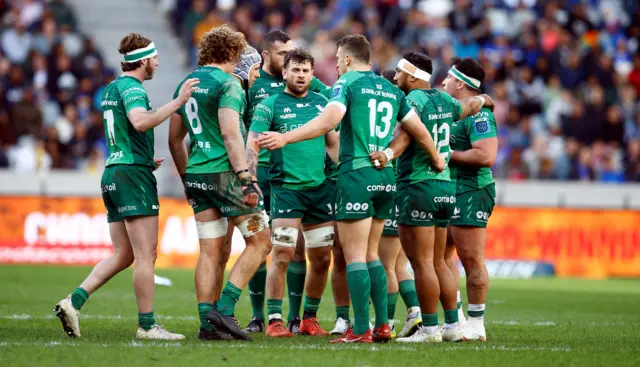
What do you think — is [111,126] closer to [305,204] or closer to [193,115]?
[193,115]

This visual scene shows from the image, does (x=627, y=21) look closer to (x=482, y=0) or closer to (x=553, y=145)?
(x=482, y=0)

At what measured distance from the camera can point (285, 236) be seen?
10477 millimetres

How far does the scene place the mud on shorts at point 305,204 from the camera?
10.5 m

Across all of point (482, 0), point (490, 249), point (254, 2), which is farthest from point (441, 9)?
point (490, 249)

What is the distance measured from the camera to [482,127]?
10844mm

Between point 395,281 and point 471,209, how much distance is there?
1043 mm

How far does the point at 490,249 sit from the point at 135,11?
42.0ft

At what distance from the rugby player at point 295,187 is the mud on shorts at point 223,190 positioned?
75 cm

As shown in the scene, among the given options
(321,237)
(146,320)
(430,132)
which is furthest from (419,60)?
(146,320)

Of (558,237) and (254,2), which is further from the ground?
(254,2)

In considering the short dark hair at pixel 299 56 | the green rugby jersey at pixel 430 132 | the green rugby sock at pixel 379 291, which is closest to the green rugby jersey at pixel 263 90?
the short dark hair at pixel 299 56

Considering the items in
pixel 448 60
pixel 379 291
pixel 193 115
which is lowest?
pixel 379 291

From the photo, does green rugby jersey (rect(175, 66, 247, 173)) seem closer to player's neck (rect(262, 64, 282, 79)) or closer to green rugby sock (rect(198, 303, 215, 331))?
green rugby sock (rect(198, 303, 215, 331))

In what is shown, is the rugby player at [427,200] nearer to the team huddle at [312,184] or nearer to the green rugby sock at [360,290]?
the team huddle at [312,184]
